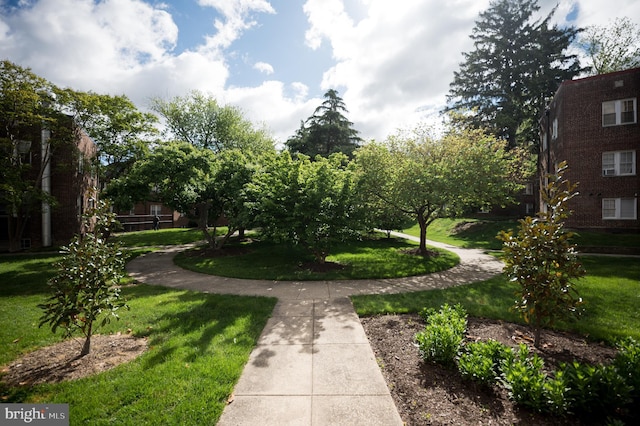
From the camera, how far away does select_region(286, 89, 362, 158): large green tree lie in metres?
30.1

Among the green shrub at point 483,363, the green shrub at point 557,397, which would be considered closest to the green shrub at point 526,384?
the green shrub at point 557,397

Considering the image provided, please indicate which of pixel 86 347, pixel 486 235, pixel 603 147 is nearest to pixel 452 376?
pixel 86 347

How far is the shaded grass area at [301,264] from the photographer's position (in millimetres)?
9555

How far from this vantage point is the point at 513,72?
29766 mm

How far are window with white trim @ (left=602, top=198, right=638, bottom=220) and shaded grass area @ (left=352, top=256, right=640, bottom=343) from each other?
425 inches

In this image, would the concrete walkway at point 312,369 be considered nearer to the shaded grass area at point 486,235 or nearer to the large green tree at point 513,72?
the shaded grass area at point 486,235

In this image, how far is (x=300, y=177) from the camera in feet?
33.5

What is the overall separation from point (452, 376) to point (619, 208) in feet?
70.0

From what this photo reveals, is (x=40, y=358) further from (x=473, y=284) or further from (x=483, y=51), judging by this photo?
(x=483, y=51)

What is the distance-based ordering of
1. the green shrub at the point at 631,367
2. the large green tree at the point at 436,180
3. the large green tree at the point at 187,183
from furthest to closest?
1. the large green tree at the point at 187,183
2. the large green tree at the point at 436,180
3. the green shrub at the point at 631,367

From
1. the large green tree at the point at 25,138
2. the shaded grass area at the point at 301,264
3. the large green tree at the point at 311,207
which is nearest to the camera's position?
the shaded grass area at the point at 301,264

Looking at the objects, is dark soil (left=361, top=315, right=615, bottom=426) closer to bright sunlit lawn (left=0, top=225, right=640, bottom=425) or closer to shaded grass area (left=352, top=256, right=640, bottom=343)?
shaded grass area (left=352, top=256, right=640, bottom=343)

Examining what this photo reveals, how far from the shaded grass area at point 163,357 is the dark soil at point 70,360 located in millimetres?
192

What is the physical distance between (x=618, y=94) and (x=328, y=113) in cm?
2245
